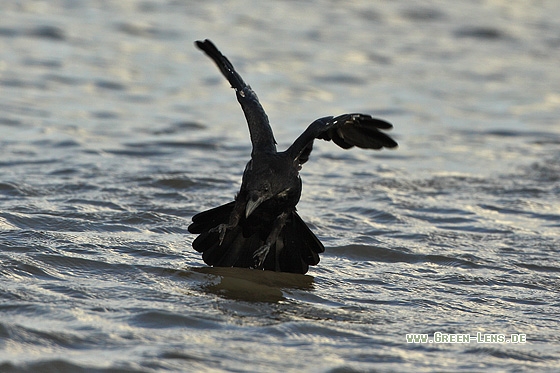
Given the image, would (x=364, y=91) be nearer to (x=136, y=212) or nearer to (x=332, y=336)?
(x=136, y=212)

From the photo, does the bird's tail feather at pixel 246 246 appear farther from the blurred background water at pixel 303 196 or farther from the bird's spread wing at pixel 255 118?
the bird's spread wing at pixel 255 118

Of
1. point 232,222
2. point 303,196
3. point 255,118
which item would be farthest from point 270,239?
point 303,196

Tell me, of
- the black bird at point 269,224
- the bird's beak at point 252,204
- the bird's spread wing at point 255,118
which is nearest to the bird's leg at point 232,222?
the black bird at point 269,224

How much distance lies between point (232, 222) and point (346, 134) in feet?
3.36

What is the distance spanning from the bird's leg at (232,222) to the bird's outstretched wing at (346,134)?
1.59 ft

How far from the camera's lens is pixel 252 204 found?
18.1 ft

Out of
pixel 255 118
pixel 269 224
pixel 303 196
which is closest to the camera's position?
pixel 269 224

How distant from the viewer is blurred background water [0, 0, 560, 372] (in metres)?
4.64

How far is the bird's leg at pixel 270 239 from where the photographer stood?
5645 millimetres

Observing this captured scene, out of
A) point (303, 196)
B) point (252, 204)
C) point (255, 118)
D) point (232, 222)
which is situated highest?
point (255, 118)

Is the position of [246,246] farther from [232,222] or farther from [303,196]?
[303,196]

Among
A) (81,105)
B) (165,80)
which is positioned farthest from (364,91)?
(81,105)

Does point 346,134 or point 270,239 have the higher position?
point 346,134

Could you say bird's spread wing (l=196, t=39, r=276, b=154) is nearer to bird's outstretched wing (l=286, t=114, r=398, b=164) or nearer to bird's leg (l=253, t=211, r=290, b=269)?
bird's outstretched wing (l=286, t=114, r=398, b=164)
